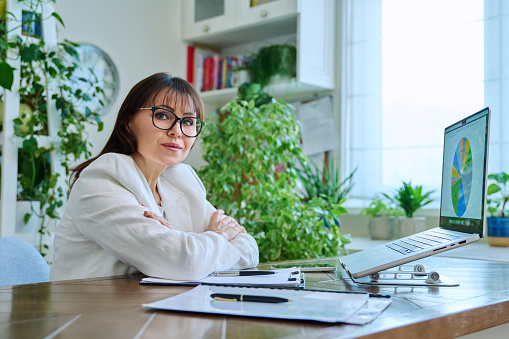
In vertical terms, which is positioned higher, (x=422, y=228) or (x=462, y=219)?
(x=462, y=219)

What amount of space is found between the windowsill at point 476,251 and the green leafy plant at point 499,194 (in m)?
0.17

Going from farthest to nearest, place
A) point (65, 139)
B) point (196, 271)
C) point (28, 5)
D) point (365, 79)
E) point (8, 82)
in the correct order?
1. point (365, 79)
2. point (65, 139)
3. point (28, 5)
4. point (8, 82)
5. point (196, 271)

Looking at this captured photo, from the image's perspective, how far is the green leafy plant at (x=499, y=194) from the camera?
2.52m

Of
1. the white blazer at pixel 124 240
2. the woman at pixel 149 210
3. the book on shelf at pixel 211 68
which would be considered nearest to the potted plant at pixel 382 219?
the book on shelf at pixel 211 68

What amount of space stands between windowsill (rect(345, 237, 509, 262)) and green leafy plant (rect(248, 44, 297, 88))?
1.12 m

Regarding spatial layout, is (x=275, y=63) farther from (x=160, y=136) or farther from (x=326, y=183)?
(x=160, y=136)

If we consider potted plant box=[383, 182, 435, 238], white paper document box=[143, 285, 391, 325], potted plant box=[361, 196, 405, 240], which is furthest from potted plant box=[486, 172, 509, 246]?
white paper document box=[143, 285, 391, 325]

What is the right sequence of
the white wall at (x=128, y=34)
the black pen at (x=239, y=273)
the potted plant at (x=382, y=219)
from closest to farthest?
the black pen at (x=239, y=273)
the potted plant at (x=382, y=219)
the white wall at (x=128, y=34)

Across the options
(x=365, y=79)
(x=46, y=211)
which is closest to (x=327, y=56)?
(x=365, y=79)

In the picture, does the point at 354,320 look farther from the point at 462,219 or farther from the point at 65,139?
the point at 65,139

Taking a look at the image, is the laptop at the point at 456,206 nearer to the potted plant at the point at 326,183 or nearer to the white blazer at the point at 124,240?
the white blazer at the point at 124,240

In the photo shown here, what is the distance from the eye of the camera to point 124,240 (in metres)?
1.20

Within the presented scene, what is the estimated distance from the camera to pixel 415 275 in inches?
45.7

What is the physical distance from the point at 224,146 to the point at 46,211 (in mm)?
880
